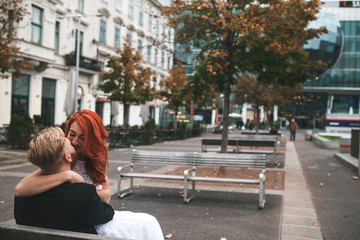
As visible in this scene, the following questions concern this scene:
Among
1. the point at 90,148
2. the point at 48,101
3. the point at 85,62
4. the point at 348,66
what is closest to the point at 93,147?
the point at 90,148

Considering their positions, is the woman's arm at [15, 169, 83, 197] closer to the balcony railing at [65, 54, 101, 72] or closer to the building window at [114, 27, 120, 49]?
the balcony railing at [65, 54, 101, 72]

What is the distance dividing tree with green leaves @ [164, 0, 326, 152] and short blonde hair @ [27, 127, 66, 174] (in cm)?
737

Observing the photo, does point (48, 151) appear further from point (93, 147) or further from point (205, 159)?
point (205, 159)

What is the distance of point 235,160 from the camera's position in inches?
288

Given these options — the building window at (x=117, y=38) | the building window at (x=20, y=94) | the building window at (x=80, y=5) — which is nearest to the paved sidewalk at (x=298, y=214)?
the building window at (x=20, y=94)

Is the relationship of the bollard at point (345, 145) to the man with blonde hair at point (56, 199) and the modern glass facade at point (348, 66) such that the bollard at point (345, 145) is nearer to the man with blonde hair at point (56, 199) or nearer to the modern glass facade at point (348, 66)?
the man with blonde hair at point (56, 199)

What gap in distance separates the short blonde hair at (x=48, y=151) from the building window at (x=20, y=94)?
24610 millimetres

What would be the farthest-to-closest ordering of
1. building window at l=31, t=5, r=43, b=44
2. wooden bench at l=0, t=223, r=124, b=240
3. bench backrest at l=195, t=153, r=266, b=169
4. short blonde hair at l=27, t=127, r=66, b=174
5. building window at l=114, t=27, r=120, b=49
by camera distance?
1. building window at l=114, t=27, r=120, b=49
2. building window at l=31, t=5, r=43, b=44
3. bench backrest at l=195, t=153, r=266, b=169
4. short blonde hair at l=27, t=127, r=66, b=174
5. wooden bench at l=0, t=223, r=124, b=240

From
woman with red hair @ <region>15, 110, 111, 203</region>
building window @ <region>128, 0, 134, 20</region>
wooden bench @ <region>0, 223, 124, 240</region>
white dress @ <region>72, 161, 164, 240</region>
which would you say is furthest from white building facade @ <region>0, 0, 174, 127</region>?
wooden bench @ <region>0, 223, 124, 240</region>

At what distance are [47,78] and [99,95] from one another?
23.6ft

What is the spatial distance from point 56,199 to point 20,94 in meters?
25.4

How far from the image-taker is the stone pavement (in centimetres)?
508

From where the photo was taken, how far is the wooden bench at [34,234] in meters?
2.10

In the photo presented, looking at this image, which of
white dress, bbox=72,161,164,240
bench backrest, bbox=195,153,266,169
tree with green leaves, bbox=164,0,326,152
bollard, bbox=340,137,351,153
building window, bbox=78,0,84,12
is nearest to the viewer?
white dress, bbox=72,161,164,240
